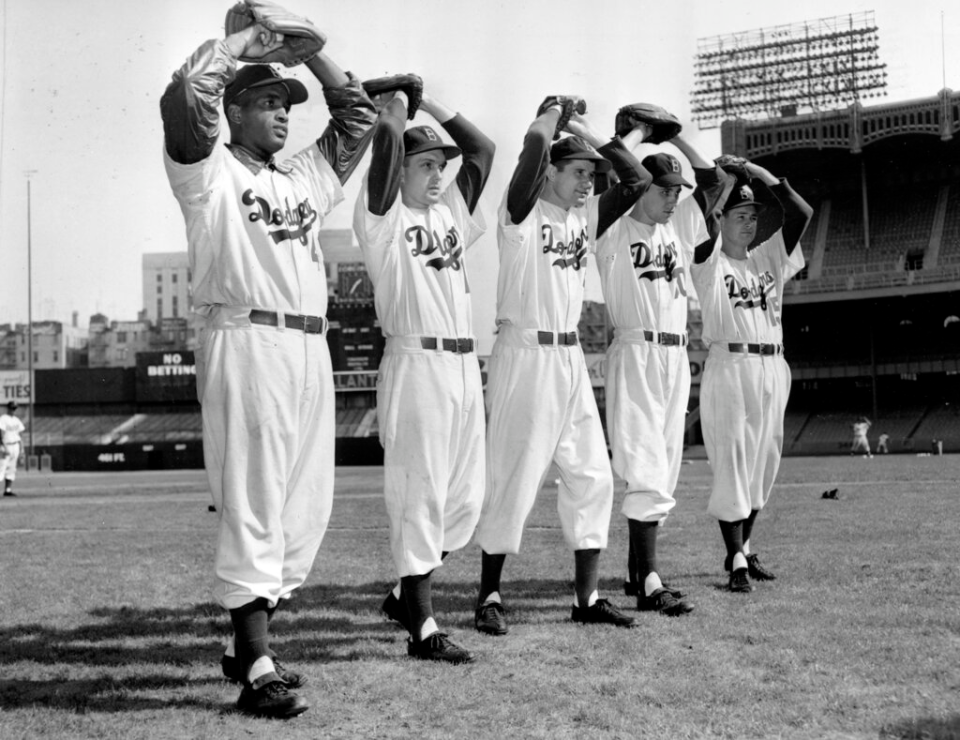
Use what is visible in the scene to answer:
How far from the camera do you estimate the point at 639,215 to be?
19.4 feet

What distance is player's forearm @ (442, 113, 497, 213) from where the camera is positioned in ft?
16.4

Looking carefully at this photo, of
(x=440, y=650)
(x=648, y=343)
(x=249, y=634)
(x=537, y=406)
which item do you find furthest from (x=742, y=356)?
(x=249, y=634)

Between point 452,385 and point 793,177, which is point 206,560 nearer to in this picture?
point 452,385

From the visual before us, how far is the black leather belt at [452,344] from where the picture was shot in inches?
179

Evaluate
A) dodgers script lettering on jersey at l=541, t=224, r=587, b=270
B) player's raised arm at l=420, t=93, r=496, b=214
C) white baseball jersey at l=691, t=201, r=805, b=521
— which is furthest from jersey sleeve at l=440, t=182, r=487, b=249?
white baseball jersey at l=691, t=201, r=805, b=521

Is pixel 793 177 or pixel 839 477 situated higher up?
pixel 793 177

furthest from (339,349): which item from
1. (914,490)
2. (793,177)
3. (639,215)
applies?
(639,215)

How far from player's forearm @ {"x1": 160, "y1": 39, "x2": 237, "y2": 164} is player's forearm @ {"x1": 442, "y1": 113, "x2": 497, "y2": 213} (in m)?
1.59

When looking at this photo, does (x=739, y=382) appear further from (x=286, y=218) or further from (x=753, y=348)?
(x=286, y=218)

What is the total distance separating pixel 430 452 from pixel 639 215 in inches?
86.8

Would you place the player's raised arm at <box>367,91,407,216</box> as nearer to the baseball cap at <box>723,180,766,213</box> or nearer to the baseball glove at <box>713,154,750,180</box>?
the baseball glove at <box>713,154,750,180</box>

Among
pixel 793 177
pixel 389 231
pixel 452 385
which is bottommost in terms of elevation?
pixel 452 385

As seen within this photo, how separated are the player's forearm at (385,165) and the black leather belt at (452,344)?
0.60 m

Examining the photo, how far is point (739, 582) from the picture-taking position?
585 cm
